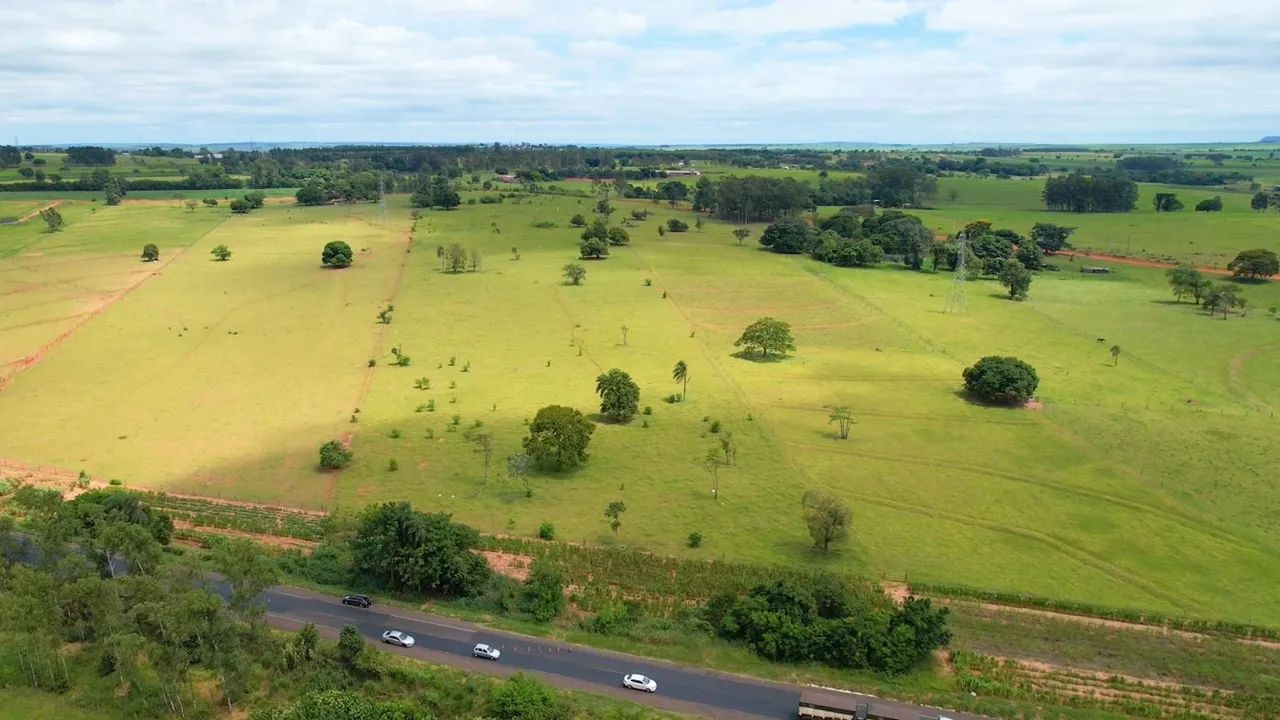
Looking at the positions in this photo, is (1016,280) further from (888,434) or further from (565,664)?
(565,664)

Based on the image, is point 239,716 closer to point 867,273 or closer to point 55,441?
point 55,441

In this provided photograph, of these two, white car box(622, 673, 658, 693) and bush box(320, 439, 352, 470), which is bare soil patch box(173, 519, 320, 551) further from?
white car box(622, 673, 658, 693)

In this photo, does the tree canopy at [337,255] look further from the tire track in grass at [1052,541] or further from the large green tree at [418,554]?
the tire track in grass at [1052,541]

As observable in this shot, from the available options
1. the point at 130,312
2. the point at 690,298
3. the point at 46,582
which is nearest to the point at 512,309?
the point at 690,298

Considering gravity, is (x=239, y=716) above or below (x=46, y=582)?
below

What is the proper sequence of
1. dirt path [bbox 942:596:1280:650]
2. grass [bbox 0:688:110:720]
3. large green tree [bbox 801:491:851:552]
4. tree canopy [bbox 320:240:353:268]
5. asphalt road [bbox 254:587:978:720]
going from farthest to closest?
tree canopy [bbox 320:240:353:268], large green tree [bbox 801:491:851:552], dirt path [bbox 942:596:1280:650], asphalt road [bbox 254:587:978:720], grass [bbox 0:688:110:720]

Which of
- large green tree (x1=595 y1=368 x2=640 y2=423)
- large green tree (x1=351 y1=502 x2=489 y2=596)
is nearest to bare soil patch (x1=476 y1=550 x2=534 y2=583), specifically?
large green tree (x1=351 y1=502 x2=489 y2=596)
